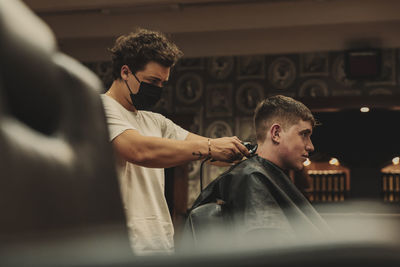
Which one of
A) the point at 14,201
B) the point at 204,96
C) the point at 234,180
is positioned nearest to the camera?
the point at 14,201

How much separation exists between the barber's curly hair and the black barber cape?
63 centimetres

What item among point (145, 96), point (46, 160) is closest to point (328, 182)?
point (145, 96)

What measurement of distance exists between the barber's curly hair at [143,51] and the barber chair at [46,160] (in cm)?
189

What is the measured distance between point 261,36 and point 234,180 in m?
4.24

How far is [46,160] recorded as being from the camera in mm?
464

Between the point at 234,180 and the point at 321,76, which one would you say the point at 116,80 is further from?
the point at 321,76


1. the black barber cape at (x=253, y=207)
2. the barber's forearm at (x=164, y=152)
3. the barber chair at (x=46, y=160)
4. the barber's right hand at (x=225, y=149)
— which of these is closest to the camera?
the barber chair at (x=46, y=160)

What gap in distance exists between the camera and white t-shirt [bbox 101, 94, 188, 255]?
220 cm

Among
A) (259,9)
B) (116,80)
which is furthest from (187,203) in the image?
(116,80)

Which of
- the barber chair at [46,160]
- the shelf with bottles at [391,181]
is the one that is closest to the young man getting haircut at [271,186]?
the barber chair at [46,160]

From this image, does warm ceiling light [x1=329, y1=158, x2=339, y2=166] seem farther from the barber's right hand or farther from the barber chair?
the barber chair

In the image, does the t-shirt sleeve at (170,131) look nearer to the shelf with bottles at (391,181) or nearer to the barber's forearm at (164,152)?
the barber's forearm at (164,152)

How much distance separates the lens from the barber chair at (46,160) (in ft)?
0.96

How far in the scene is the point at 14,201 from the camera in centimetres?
39
